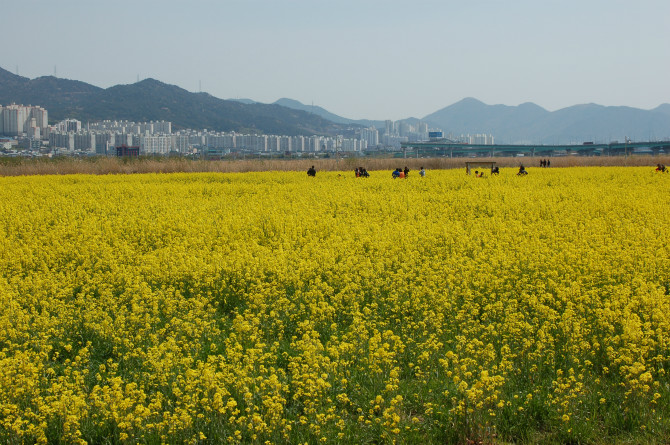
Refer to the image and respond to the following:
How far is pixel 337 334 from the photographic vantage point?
7.41m

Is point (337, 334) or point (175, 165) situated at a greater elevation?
point (175, 165)

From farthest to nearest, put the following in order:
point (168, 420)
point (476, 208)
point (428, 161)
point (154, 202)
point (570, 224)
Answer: point (428, 161) → point (154, 202) → point (476, 208) → point (570, 224) → point (168, 420)

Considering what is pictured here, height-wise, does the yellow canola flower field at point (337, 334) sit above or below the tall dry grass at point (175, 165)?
below

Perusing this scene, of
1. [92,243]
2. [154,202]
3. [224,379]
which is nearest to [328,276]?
[224,379]

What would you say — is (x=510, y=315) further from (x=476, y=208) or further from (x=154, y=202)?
(x=154, y=202)

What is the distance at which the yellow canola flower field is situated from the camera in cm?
518

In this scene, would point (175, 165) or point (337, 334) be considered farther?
point (175, 165)

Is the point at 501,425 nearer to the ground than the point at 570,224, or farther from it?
nearer to the ground

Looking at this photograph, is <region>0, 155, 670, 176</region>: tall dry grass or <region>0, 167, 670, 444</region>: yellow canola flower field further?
<region>0, 155, 670, 176</region>: tall dry grass

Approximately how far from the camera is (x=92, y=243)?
42.3 ft

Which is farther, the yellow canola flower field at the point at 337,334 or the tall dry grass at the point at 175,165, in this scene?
the tall dry grass at the point at 175,165

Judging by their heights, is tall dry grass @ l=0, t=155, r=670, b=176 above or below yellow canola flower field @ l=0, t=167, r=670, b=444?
above

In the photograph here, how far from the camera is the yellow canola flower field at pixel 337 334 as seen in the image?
5.18m

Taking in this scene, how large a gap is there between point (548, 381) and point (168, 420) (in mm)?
3741
